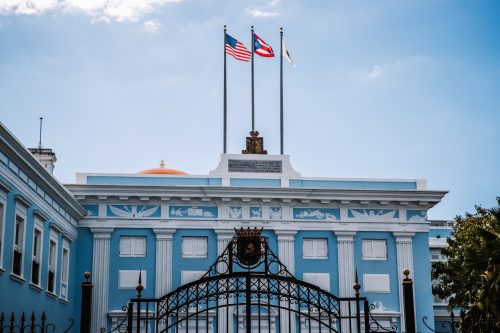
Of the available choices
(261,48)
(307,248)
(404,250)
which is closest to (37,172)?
(307,248)

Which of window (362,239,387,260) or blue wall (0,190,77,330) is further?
window (362,239,387,260)

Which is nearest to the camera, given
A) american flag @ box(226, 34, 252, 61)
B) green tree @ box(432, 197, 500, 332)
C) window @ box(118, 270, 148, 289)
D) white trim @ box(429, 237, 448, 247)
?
green tree @ box(432, 197, 500, 332)

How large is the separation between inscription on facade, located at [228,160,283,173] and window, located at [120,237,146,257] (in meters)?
4.17

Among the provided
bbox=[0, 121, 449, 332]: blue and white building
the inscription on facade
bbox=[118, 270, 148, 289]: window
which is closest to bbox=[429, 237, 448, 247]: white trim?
bbox=[0, 121, 449, 332]: blue and white building

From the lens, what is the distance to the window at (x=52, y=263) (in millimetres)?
24844

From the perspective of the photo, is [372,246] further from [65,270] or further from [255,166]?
[65,270]

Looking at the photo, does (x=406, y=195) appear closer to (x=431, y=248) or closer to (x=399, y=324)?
(x=399, y=324)

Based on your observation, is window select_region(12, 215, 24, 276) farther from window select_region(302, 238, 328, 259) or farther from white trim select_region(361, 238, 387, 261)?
white trim select_region(361, 238, 387, 261)

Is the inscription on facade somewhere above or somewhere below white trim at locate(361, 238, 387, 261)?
above

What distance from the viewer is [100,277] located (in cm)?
2816

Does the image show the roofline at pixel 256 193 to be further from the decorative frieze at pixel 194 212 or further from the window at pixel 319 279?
the window at pixel 319 279

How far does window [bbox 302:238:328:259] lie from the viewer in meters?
29.2

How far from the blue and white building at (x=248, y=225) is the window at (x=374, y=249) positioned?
4cm

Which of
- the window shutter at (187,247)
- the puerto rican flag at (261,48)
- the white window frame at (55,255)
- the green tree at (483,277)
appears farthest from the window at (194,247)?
the green tree at (483,277)
